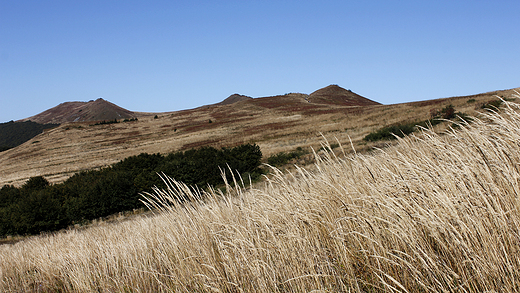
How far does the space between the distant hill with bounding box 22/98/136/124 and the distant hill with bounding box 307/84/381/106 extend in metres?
89.1

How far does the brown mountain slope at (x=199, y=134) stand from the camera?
3369 cm

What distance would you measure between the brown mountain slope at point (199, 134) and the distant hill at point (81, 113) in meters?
69.7

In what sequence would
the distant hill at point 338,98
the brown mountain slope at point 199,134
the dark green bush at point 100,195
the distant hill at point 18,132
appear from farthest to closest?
the distant hill at point 18,132
the distant hill at point 338,98
the brown mountain slope at point 199,134
the dark green bush at point 100,195

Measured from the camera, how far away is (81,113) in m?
150

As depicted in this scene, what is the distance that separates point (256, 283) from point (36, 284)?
5.20 m

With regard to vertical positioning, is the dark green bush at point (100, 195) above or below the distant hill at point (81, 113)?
below

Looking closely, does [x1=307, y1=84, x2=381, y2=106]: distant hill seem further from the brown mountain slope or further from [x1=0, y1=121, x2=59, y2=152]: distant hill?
[x1=0, y1=121, x2=59, y2=152]: distant hill

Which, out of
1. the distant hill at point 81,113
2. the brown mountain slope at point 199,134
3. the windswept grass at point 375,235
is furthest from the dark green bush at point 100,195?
the distant hill at point 81,113

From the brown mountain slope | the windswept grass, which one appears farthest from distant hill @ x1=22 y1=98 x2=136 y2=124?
the windswept grass

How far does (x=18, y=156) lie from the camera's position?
56281mm

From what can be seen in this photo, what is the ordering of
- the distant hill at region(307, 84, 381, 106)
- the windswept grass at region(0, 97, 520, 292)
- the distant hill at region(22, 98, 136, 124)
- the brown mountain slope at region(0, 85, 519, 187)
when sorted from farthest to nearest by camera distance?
the distant hill at region(22, 98, 136, 124)
the distant hill at region(307, 84, 381, 106)
the brown mountain slope at region(0, 85, 519, 187)
the windswept grass at region(0, 97, 520, 292)

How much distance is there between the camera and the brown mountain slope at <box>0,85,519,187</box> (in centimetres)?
3369

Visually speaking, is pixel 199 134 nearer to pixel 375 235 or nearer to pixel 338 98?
pixel 375 235

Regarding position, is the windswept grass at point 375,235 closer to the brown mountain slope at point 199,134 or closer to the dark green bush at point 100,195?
the dark green bush at point 100,195
